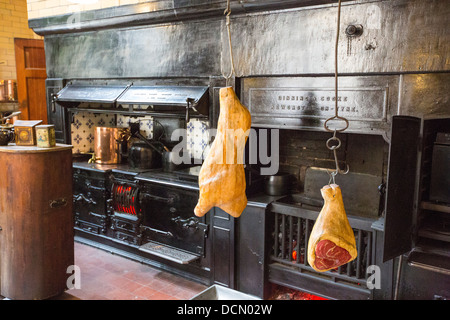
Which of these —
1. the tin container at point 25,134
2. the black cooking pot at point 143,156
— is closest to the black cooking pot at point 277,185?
the black cooking pot at point 143,156

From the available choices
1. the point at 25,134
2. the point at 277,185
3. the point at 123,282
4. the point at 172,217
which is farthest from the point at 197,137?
the point at 25,134

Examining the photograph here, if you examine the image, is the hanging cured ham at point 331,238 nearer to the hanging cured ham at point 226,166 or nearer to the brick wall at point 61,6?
the hanging cured ham at point 226,166

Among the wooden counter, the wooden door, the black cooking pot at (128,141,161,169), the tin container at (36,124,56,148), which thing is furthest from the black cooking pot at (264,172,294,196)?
the wooden door

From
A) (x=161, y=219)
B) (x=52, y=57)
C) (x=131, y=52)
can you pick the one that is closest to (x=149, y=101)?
(x=131, y=52)

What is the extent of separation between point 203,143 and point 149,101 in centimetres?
110

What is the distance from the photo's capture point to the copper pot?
5531mm

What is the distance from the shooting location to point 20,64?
715cm

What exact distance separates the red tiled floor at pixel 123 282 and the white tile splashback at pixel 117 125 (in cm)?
165

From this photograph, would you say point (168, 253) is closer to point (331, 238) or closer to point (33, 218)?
point (33, 218)

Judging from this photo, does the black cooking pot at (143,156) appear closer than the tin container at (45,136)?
No

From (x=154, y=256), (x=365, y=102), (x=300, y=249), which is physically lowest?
(x=154, y=256)

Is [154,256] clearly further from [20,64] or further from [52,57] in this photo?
[20,64]

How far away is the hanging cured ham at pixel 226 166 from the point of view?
2.34 metres

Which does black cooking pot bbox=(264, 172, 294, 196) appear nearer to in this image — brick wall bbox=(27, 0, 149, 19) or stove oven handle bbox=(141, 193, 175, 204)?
stove oven handle bbox=(141, 193, 175, 204)
